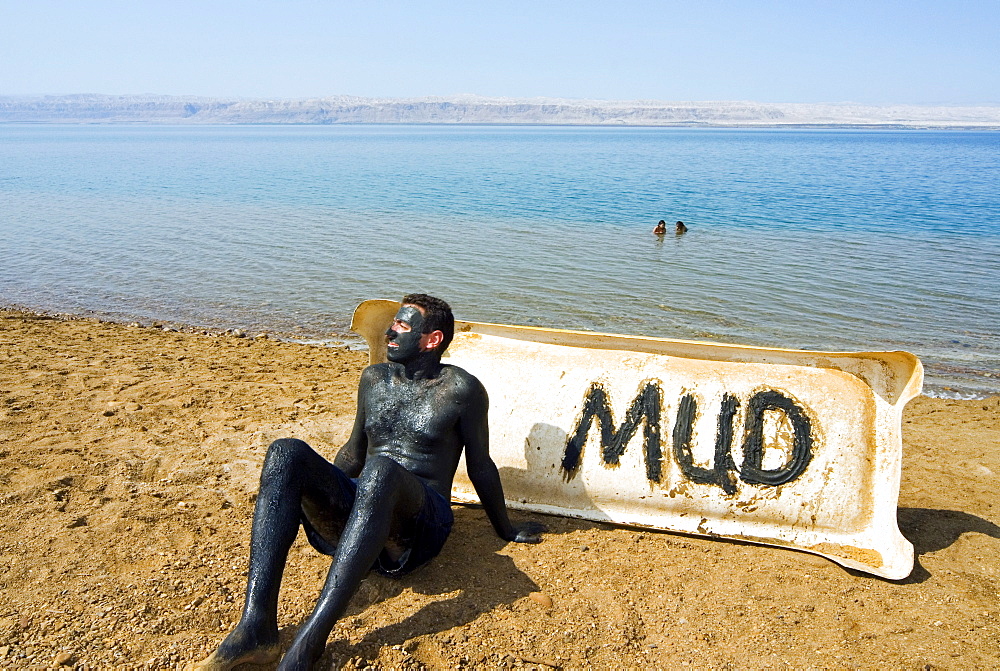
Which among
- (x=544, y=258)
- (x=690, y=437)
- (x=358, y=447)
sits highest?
(x=358, y=447)

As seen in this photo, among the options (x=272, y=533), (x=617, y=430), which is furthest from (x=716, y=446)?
(x=272, y=533)

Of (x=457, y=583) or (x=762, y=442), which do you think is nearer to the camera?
(x=457, y=583)

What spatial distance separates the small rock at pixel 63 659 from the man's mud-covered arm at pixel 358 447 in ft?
4.95

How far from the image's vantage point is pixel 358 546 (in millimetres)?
3293

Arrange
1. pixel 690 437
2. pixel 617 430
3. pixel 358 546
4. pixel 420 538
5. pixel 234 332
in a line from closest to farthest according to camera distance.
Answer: pixel 358 546 → pixel 420 538 → pixel 690 437 → pixel 617 430 → pixel 234 332

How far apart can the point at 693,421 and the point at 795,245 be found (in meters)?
16.8

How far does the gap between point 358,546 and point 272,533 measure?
39 centimetres

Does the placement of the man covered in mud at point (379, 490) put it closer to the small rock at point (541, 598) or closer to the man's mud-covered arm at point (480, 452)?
the man's mud-covered arm at point (480, 452)

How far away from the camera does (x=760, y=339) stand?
1136 cm

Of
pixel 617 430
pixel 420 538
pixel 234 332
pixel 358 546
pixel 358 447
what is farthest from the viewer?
pixel 234 332

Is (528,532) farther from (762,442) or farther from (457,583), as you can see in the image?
(762,442)

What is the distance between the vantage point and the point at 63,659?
133 inches

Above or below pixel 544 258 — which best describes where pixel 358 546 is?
above

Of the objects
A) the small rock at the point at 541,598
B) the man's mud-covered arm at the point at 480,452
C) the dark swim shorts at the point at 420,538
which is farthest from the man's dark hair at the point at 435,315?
the small rock at the point at 541,598
